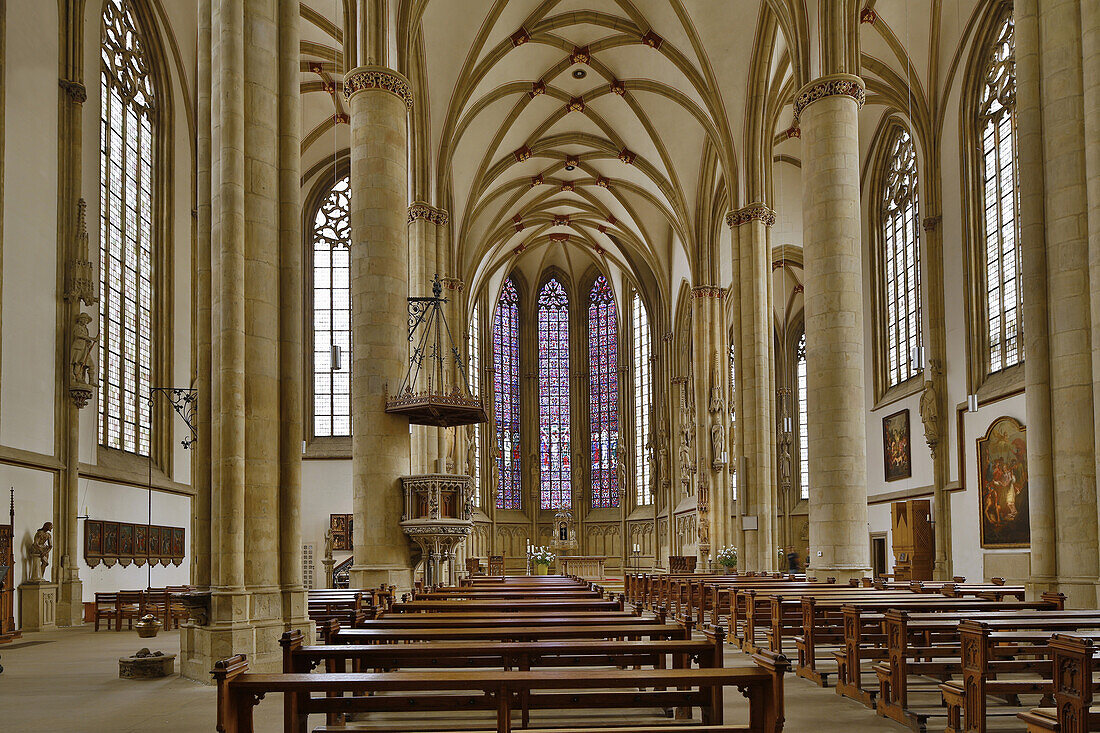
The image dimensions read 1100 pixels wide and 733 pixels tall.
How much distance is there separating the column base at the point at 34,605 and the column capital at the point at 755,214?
1851cm

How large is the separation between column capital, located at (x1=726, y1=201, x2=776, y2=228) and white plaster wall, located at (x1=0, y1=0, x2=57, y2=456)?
16515 mm

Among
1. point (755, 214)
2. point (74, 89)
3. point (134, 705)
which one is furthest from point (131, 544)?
point (755, 214)

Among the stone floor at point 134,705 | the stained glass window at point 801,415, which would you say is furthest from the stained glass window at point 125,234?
the stained glass window at point 801,415

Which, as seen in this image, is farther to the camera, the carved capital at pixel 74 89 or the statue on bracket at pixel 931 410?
the statue on bracket at pixel 931 410

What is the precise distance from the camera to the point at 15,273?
718 inches

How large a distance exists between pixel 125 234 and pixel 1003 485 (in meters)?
20.7

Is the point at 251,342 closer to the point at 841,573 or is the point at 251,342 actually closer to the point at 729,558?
the point at 841,573

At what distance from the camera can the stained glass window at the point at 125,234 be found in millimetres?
22609

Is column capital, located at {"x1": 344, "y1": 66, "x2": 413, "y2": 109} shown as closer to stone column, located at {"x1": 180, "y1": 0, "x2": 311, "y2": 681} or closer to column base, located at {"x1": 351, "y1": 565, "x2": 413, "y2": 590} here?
stone column, located at {"x1": 180, "y1": 0, "x2": 311, "y2": 681}

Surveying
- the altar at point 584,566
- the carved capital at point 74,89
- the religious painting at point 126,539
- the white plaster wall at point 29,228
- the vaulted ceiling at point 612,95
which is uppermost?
the vaulted ceiling at point 612,95

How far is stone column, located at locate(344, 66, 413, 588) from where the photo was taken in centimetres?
1689

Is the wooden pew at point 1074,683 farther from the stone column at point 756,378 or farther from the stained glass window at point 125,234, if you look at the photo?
the stone column at point 756,378

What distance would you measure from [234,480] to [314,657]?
5187 mm

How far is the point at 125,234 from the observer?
933 inches
